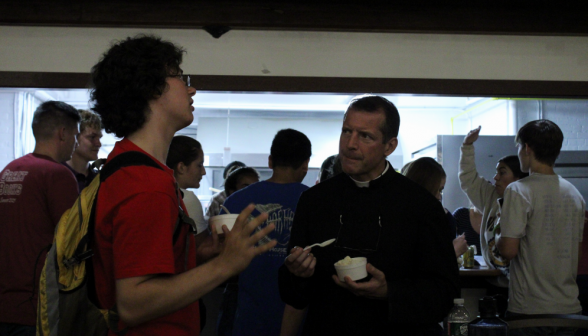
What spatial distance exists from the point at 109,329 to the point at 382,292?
2.46 ft

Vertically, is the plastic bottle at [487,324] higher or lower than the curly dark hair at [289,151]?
lower

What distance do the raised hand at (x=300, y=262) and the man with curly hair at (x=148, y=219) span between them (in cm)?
32

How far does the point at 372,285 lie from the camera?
1.42m

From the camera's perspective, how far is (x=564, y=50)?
360cm

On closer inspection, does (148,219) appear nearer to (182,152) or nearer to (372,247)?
(372,247)

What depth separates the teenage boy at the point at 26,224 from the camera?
237 cm

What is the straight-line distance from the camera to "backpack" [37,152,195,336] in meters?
1.11

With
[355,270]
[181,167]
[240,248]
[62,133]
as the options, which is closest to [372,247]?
[355,270]

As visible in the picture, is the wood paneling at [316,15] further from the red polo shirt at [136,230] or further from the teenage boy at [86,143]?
the red polo shirt at [136,230]

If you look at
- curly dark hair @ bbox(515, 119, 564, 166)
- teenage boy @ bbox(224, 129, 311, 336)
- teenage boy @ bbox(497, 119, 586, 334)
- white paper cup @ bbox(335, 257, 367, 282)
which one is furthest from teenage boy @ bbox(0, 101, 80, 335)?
curly dark hair @ bbox(515, 119, 564, 166)

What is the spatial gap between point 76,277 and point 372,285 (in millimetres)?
784

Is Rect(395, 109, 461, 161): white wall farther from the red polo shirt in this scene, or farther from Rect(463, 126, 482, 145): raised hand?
the red polo shirt

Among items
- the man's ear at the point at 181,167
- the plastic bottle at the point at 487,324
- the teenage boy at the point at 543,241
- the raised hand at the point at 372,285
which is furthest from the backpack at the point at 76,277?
the teenage boy at the point at 543,241

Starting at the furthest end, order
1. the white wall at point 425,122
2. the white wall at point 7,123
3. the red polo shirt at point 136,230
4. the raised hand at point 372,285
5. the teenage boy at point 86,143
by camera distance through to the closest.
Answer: the white wall at point 425,122
the white wall at point 7,123
the teenage boy at point 86,143
the raised hand at point 372,285
the red polo shirt at point 136,230
